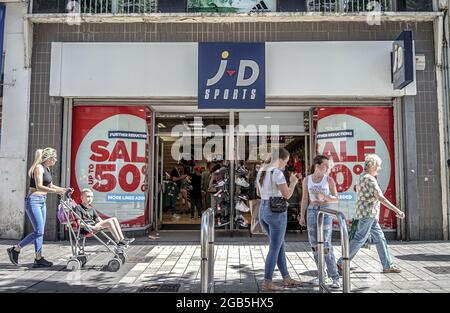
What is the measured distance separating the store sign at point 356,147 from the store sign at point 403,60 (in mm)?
1014

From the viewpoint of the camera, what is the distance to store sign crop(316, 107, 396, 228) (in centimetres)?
1002

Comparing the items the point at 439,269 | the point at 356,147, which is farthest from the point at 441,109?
the point at 439,269

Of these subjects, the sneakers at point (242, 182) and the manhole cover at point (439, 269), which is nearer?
the manhole cover at point (439, 269)

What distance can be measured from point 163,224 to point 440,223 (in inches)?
266

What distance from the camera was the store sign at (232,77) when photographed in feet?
32.3

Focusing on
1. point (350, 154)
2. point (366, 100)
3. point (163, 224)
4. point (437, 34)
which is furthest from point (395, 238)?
point (163, 224)

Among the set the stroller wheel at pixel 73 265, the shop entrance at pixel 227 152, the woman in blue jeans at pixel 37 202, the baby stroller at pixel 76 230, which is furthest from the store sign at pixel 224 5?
the stroller wheel at pixel 73 265

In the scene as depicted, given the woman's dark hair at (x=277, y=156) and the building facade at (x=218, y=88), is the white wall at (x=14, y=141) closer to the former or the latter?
the building facade at (x=218, y=88)

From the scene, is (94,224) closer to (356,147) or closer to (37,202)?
(37,202)

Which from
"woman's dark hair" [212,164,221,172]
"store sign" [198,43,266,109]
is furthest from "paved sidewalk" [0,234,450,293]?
"store sign" [198,43,266,109]

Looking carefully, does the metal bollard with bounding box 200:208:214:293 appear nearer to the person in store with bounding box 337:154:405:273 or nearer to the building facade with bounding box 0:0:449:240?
the person in store with bounding box 337:154:405:273

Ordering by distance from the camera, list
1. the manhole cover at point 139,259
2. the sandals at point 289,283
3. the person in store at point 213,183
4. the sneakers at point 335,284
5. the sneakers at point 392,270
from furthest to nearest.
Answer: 1. the person in store at point 213,183
2. the manhole cover at point 139,259
3. the sneakers at point 392,270
4. the sandals at point 289,283
5. the sneakers at point 335,284

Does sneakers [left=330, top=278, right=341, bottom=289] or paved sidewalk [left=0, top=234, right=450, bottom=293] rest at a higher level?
sneakers [left=330, top=278, right=341, bottom=289]

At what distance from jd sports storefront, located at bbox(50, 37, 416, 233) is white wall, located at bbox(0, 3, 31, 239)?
0.76 metres
